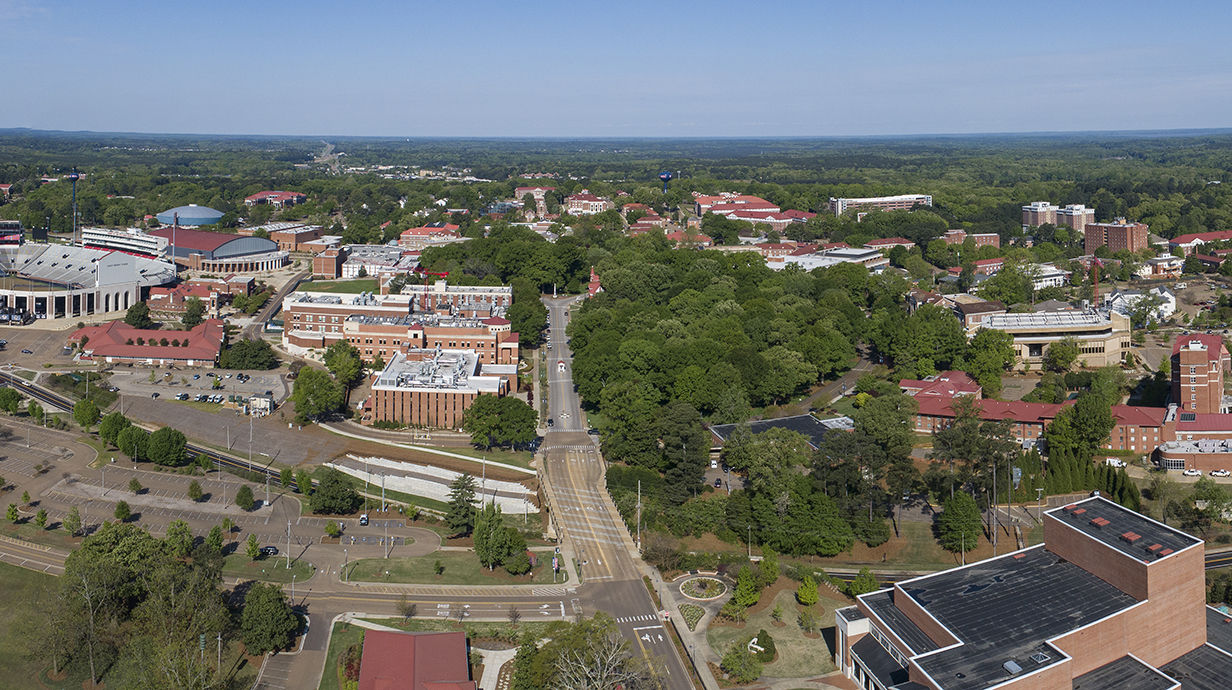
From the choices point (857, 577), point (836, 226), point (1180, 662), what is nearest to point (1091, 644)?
point (1180, 662)

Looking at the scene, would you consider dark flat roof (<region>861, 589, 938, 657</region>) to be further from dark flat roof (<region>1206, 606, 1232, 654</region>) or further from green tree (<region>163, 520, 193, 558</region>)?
green tree (<region>163, 520, 193, 558</region>)

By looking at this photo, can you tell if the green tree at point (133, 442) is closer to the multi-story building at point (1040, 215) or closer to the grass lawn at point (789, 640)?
the grass lawn at point (789, 640)

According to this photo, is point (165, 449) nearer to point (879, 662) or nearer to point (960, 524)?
point (879, 662)

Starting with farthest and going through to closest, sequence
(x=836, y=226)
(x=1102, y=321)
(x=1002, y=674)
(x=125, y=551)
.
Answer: (x=836, y=226), (x=1102, y=321), (x=125, y=551), (x=1002, y=674)

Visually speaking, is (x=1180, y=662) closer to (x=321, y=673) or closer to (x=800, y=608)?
(x=800, y=608)

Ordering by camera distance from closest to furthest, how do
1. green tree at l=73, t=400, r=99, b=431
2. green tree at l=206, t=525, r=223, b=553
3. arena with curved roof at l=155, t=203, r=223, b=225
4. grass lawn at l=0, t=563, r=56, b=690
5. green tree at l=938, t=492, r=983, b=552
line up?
grass lawn at l=0, t=563, r=56, b=690 < green tree at l=206, t=525, r=223, b=553 < green tree at l=938, t=492, r=983, b=552 < green tree at l=73, t=400, r=99, b=431 < arena with curved roof at l=155, t=203, r=223, b=225

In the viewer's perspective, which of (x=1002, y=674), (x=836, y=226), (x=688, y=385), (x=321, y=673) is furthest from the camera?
(x=836, y=226)

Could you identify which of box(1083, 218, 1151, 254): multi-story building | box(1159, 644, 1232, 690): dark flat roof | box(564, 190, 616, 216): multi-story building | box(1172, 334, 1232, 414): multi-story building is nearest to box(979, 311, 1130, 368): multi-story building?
box(1172, 334, 1232, 414): multi-story building

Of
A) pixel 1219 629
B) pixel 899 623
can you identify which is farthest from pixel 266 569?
pixel 1219 629
